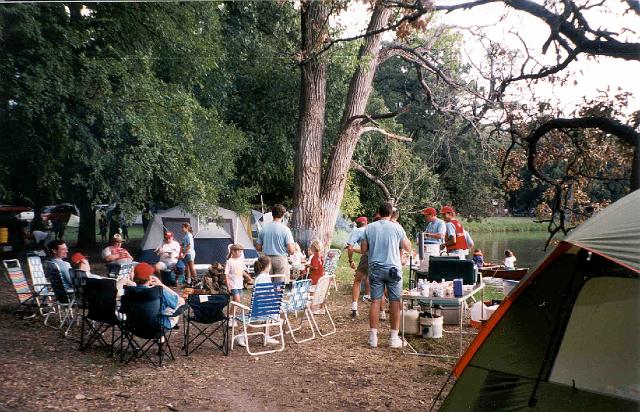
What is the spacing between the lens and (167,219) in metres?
11.4

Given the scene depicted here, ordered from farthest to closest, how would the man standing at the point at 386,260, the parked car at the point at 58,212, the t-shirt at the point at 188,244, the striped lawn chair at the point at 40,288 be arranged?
the t-shirt at the point at 188,244
the parked car at the point at 58,212
the striped lawn chair at the point at 40,288
the man standing at the point at 386,260

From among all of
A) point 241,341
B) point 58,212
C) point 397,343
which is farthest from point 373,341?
point 58,212

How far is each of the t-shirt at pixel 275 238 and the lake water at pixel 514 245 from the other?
287cm

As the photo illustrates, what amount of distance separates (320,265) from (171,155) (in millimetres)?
2559

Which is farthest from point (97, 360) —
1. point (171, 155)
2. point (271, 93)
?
point (271, 93)

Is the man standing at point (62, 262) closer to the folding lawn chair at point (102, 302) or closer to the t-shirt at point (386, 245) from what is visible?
the folding lawn chair at point (102, 302)

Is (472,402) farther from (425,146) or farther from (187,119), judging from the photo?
(425,146)

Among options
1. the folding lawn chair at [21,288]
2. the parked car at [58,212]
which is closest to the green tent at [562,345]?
the folding lawn chair at [21,288]

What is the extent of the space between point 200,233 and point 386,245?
251 inches

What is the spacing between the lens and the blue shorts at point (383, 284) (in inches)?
232

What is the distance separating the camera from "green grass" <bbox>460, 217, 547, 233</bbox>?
7.30 metres

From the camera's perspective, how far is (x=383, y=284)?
6.00m

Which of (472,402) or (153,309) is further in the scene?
(153,309)

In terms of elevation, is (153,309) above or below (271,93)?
below
